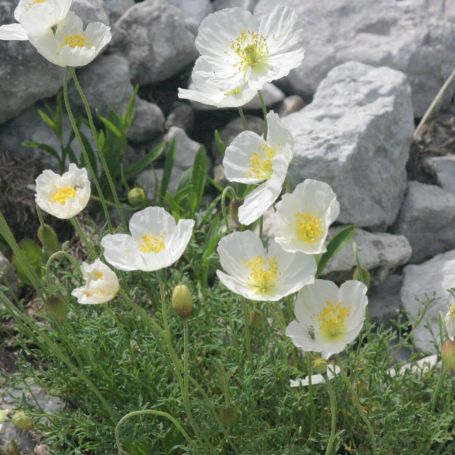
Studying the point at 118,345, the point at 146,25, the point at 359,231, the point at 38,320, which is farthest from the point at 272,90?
the point at 118,345

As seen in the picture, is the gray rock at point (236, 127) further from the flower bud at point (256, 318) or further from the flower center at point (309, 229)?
the flower center at point (309, 229)

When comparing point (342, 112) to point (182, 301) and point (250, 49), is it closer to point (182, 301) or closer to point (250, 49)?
point (250, 49)

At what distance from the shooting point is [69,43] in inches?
81.2

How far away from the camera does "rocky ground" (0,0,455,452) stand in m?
2.91

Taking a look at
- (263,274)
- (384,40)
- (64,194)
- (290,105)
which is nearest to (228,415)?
(263,274)

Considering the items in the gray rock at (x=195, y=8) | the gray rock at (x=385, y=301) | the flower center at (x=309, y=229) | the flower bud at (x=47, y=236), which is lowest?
the gray rock at (x=385, y=301)

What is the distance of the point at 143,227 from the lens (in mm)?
1927

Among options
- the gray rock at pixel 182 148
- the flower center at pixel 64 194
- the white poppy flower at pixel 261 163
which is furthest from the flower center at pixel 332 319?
the gray rock at pixel 182 148

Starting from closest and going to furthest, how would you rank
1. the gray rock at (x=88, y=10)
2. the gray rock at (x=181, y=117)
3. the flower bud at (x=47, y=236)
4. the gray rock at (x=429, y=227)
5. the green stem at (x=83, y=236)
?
the green stem at (x=83, y=236) → the flower bud at (x=47, y=236) → the gray rock at (x=429, y=227) → the gray rock at (x=88, y=10) → the gray rock at (x=181, y=117)

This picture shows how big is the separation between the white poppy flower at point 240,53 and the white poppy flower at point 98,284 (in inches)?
19.6

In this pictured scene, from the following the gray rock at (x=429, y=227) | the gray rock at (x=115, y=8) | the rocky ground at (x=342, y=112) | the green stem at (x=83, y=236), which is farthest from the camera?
the gray rock at (x=115, y=8)

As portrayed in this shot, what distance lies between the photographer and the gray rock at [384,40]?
3.54m

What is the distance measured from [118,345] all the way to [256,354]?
366 millimetres

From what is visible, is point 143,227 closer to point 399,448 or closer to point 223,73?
point 223,73
